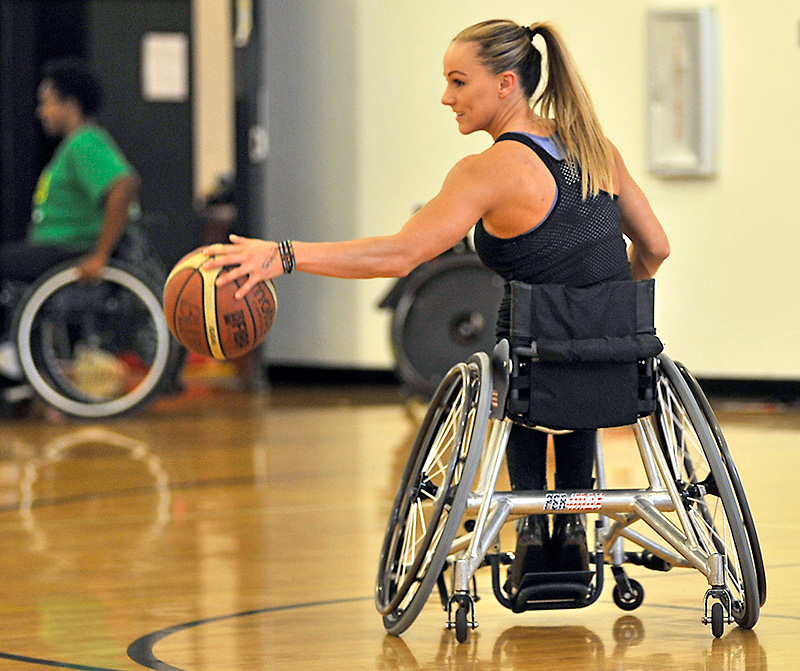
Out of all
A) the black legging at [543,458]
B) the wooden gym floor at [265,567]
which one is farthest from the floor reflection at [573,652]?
the black legging at [543,458]

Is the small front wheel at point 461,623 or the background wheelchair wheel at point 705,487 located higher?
the background wheelchair wheel at point 705,487

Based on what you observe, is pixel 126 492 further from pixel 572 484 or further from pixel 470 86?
pixel 470 86

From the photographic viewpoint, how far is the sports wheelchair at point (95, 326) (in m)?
5.16

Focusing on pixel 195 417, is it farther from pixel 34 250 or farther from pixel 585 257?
pixel 585 257

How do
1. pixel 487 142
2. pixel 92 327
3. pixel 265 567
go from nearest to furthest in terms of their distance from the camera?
pixel 265 567 < pixel 92 327 < pixel 487 142

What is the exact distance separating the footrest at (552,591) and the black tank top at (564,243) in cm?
37

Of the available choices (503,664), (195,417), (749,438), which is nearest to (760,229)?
(749,438)

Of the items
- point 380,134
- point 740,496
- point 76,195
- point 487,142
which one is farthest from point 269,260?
point 380,134

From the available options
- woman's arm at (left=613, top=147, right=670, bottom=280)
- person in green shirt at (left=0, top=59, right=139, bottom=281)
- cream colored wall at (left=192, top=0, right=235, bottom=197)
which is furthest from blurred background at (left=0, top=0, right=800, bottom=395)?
woman's arm at (left=613, top=147, right=670, bottom=280)

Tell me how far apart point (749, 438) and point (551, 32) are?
107 inches

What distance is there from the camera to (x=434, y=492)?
226 cm

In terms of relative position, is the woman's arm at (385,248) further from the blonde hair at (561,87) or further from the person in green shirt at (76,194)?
the person in green shirt at (76,194)

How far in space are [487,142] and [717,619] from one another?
164 inches

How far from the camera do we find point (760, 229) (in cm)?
566
